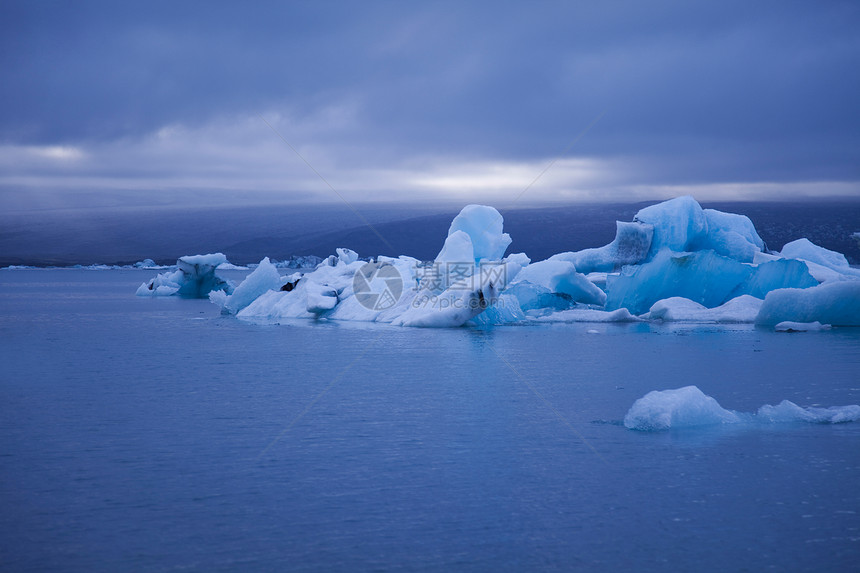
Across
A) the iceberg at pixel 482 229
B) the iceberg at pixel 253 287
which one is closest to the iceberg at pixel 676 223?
the iceberg at pixel 482 229

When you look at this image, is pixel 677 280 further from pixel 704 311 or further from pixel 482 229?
pixel 482 229

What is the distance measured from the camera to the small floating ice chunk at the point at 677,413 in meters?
6.66

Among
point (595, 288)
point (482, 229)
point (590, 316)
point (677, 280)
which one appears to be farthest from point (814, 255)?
point (482, 229)

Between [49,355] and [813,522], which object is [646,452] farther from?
[49,355]

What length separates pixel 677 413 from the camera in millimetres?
6719

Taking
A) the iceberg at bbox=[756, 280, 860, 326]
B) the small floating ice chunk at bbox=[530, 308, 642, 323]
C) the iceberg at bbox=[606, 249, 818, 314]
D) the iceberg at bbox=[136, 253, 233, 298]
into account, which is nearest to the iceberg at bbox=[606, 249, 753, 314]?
the iceberg at bbox=[606, 249, 818, 314]

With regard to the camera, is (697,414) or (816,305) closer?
(697,414)

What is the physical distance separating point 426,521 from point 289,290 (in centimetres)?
1601

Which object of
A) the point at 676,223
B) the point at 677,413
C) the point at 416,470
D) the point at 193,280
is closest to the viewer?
the point at 416,470

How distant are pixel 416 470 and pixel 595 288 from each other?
15.2 meters

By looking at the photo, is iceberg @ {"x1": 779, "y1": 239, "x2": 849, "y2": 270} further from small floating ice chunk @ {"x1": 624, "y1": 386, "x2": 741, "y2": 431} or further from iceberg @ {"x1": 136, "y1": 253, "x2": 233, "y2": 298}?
iceberg @ {"x1": 136, "y1": 253, "x2": 233, "y2": 298}

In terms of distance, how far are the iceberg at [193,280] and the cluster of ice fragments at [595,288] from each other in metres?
6.73

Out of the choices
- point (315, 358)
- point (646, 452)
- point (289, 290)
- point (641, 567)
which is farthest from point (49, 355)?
point (641, 567)

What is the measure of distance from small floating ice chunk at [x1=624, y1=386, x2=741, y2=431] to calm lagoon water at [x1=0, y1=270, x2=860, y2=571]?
135 millimetres
